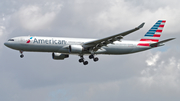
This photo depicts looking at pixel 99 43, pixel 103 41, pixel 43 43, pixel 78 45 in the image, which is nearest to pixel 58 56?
pixel 78 45

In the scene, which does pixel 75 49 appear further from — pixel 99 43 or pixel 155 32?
pixel 155 32

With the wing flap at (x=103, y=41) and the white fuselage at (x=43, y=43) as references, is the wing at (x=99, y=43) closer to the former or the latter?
the wing flap at (x=103, y=41)

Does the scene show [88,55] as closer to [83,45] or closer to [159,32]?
[83,45]

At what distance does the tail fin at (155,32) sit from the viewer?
6700cm

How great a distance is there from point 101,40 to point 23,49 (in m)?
13.3

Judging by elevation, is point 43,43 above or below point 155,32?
below

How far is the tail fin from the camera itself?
6700cm

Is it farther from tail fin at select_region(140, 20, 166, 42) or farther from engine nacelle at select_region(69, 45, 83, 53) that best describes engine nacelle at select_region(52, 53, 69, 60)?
tail fin at select_region(140, 20, 166, 42)

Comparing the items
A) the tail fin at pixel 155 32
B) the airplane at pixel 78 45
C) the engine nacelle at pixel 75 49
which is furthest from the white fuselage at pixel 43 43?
the tail fin at pixel 155 32

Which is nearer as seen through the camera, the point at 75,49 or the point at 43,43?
the point at 43,43

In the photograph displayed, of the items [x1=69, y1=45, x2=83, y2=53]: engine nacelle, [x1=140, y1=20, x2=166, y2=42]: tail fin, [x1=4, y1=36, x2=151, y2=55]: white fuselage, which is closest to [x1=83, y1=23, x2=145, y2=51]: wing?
[x1=4, y1=36, x2=151, y2=55]: white fuselage

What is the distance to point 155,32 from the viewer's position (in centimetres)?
6838

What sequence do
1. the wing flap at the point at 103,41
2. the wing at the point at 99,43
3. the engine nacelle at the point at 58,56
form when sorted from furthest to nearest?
the engine nacelle at the point at 58,56 → the wing at the point at 99,43 → the wing flap at the point at 103,41

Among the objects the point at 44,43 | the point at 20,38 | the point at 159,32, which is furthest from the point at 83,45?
the point at 159,32
